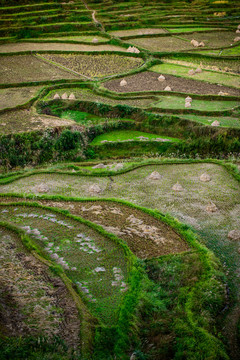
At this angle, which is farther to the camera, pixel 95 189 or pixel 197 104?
pixel 197 104

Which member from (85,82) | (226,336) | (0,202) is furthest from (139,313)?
(85,82)

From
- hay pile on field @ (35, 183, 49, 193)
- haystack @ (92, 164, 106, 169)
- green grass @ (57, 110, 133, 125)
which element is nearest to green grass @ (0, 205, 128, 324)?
hay pile on field @ (35, 183, 49, 193)

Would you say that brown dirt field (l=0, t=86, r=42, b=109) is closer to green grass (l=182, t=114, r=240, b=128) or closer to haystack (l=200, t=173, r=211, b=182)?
green grass (l=182, t=114, r=240, b=128)

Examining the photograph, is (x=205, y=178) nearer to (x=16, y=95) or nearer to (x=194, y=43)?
(x=16, y=95)

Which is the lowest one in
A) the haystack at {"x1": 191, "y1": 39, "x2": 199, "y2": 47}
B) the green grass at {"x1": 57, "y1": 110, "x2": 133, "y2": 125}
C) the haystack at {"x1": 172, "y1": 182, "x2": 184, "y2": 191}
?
the green grass at {"x1": 57, "y1": 110, "x2": 133, "y2": 125}

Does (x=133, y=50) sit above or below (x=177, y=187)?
above

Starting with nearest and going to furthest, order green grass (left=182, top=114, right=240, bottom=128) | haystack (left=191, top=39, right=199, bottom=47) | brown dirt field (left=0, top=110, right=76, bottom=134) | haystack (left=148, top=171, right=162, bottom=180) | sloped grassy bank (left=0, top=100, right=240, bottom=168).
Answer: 1. haystack (left=148, top=171, right=162, bottom=180)
2. sloped grassy bank (left=0, top=100, right=240, bottom=168)
3. green grass (left=182, top=114, right=240, bottom=128)
4. brown dirt field (left=0, top=110, right=76, bottom=134)
5. haystack (left=191, top=39, right=199, bottom=47)

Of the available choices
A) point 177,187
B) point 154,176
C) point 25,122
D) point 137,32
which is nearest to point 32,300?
point 177,187
